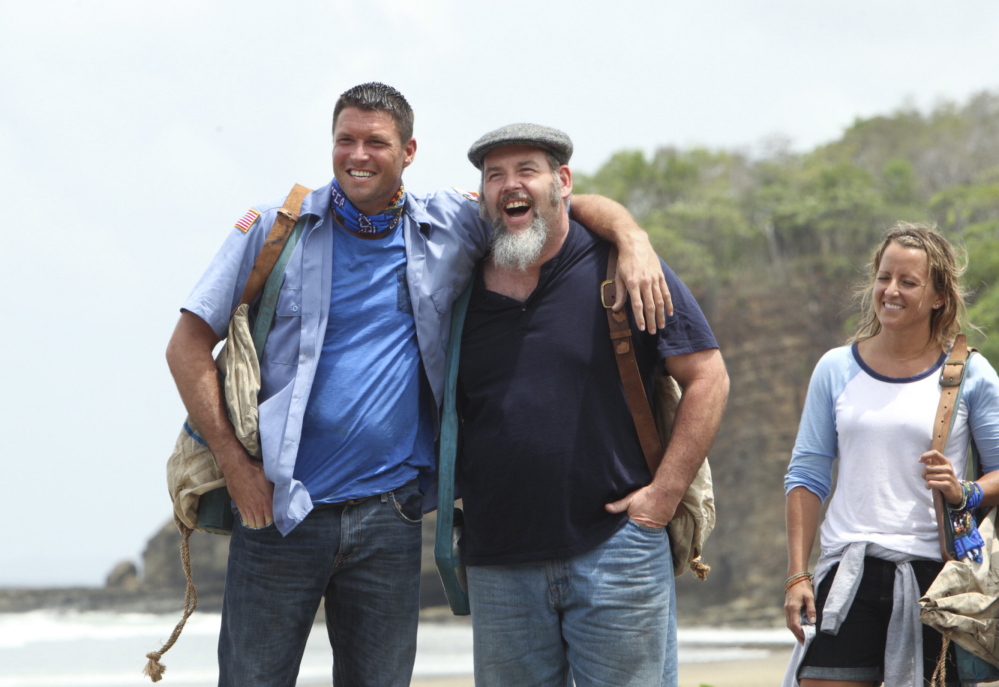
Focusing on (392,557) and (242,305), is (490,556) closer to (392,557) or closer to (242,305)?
(392,557)

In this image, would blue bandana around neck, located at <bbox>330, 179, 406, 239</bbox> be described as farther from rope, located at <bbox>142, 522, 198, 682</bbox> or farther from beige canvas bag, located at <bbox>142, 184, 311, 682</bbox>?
rope, located at <bbox>142, 522, 198, 682</bbox>

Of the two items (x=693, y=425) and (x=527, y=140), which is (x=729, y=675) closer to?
(x=693, y=425)

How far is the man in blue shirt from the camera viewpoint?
345 cm

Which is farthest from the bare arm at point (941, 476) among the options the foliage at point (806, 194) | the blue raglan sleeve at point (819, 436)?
the foliage at point (806, 194)

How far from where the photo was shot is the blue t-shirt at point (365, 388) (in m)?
3.50

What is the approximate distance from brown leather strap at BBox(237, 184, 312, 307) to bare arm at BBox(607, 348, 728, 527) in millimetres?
1394

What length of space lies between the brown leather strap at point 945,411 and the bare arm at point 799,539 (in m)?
0.44

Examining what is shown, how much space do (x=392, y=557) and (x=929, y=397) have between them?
194 cm

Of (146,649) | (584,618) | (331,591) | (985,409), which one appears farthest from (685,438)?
(146,649)

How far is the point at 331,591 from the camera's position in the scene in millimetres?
3617

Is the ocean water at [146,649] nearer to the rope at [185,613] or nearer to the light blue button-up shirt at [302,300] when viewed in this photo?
the rope at [185,613]

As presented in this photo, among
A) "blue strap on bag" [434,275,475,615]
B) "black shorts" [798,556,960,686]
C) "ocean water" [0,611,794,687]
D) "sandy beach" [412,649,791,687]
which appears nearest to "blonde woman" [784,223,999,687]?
"black shorts" [798,556,960,686]

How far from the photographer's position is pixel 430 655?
23453 mm

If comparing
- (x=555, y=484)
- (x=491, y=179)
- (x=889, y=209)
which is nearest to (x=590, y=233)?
(x=491, y=179)
